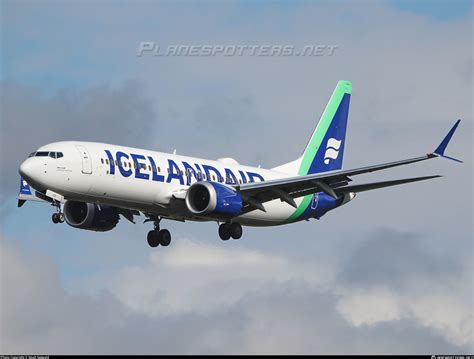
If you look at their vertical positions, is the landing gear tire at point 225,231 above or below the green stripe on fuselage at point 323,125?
below

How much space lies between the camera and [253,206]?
61469 millimetres

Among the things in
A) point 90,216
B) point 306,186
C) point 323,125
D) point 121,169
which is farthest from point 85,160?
point 323,125


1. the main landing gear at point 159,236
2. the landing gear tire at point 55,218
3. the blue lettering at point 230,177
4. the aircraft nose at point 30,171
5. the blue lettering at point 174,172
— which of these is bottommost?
the landing gear tire at point 55,218

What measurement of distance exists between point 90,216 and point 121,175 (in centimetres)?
665

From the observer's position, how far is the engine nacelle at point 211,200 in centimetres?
5866

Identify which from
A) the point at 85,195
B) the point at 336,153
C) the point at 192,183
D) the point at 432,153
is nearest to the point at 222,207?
the point at 192,183

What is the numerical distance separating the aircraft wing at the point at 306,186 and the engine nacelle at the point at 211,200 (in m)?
1.08

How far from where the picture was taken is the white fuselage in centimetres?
5572

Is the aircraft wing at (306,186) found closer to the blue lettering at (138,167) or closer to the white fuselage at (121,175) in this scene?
the white fuselage at (121,175)

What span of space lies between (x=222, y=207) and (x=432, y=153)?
35.3 feet

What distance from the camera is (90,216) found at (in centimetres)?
6303

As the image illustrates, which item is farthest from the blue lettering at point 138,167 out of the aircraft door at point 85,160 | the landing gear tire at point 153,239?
the landing gear tire at point 153,239

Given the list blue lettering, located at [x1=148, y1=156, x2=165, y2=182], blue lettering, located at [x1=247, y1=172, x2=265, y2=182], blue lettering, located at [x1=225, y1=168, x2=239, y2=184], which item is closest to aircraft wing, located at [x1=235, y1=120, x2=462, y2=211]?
blue lettering, located at [x1=225, y1=168, x2=239, y2=184]

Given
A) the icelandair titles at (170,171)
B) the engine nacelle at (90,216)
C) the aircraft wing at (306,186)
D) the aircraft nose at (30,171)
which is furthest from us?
the engine nacelle at (90,216)
